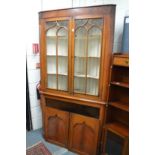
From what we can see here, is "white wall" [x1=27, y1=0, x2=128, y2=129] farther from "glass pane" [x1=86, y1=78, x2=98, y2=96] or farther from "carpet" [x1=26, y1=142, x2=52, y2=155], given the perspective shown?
"glass pane" [x1=86, y1=78, x2=98, y2=96]

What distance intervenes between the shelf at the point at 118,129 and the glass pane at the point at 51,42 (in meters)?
1.24

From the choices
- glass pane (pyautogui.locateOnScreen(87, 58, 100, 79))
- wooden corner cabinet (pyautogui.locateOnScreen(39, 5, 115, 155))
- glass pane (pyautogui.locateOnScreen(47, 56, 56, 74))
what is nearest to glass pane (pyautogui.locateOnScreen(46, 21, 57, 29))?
wooden corner cabinet (pyautogui.locateOnScreen(39, 5, 115, 155))

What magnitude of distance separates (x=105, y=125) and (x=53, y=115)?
2.52ft

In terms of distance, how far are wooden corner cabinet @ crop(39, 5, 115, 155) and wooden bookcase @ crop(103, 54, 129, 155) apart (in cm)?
9

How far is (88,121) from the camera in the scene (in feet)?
7.16

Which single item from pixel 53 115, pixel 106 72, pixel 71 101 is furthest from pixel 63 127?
pixel 106 72

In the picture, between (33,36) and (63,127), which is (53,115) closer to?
(63,127)

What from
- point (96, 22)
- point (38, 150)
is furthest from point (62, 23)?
point (38, 150)

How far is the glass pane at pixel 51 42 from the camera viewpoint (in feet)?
7.64

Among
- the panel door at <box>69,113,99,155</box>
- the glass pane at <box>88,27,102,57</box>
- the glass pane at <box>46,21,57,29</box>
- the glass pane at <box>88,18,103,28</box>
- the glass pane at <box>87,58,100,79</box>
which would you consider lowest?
the panel door at <box>69,113,99,155</box>

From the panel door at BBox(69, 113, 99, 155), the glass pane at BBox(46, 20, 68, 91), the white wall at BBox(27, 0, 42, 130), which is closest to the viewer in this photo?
the panel door at BBox(69, 113, 99, 155)

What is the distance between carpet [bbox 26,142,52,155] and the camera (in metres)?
2.31
